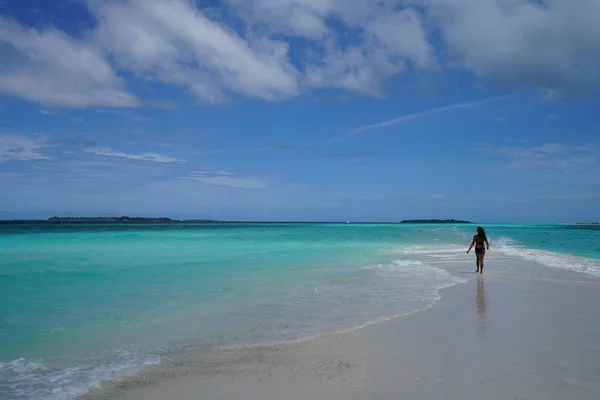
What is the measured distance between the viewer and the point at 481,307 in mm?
9039

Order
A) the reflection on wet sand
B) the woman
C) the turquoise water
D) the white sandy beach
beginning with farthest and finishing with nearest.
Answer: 1. the woman
2. the reflection on wet sand
3. the turquoise water
4. the white sandy beach

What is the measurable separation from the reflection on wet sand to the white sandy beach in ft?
0.06

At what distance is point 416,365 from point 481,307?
427 centimetres

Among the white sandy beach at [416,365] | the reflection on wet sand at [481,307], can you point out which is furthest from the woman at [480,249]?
the white sandy beach at [416,365]

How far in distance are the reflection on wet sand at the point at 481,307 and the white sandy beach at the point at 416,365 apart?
0.02 m

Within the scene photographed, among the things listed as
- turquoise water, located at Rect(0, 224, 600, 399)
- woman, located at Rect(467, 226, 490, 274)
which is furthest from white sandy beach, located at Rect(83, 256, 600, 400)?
woman, located at Rect(467, 226, 490, 274)

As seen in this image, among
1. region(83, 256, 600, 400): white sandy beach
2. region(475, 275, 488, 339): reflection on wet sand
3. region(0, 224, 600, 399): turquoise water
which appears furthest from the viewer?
region(475, 275, 488, 339): reflection on wet sand

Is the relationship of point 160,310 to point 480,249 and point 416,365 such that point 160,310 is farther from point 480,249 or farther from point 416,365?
point 480,249

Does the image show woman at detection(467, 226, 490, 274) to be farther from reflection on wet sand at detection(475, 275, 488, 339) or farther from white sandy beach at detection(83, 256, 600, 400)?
white sandy beach at detection(83, 256, 600, 400)

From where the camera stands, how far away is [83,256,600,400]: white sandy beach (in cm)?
464

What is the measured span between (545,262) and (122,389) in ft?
62.4

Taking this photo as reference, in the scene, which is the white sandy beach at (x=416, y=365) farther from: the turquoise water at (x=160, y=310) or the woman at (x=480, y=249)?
the woman at (x=480, y=249)

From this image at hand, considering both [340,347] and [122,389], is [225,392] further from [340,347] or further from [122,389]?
[340,347]

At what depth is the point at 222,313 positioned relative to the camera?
29.1ft
